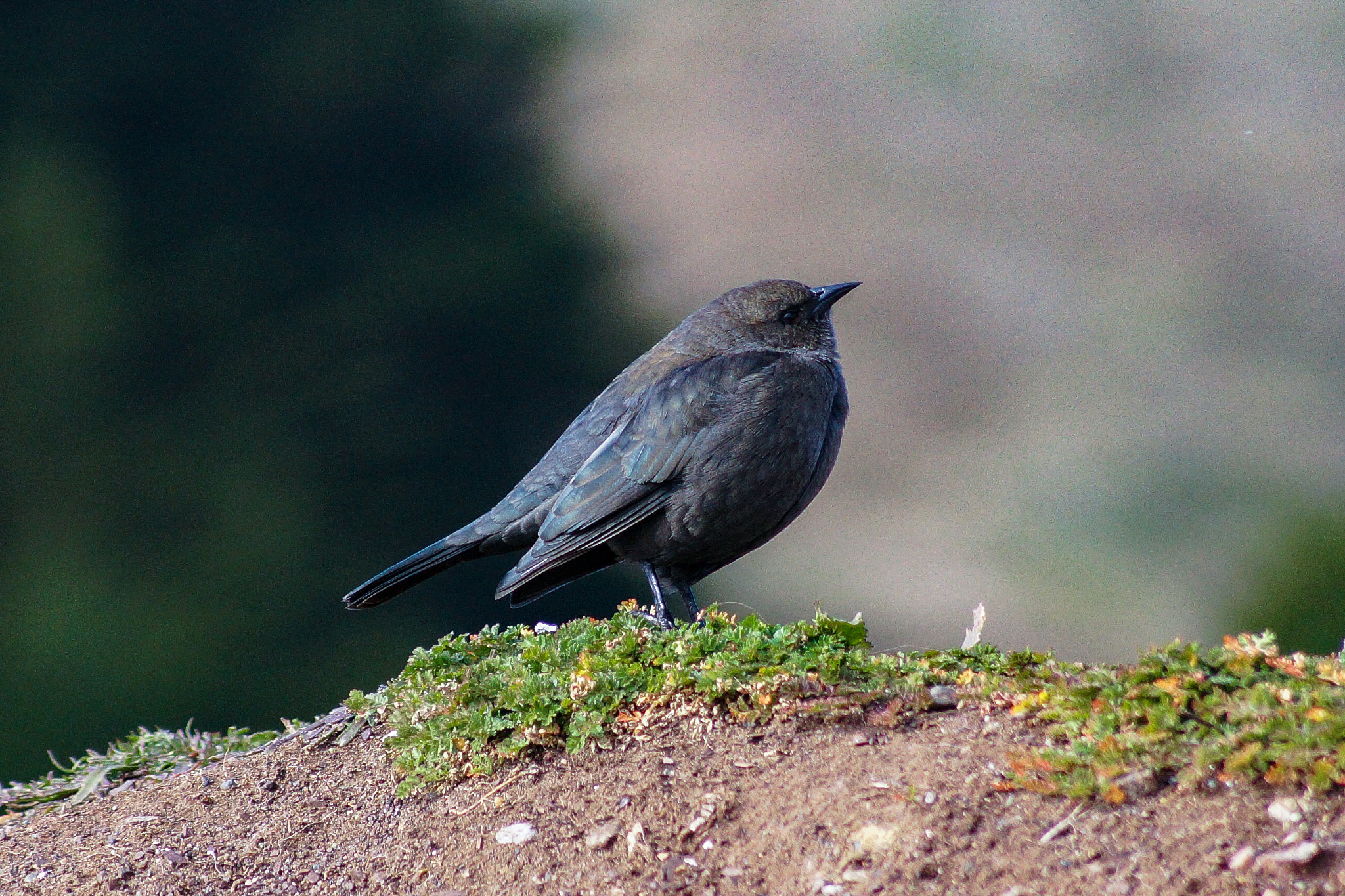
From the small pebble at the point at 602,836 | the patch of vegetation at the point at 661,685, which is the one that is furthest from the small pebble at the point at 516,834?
the patch of vegetation at the point at 661,685

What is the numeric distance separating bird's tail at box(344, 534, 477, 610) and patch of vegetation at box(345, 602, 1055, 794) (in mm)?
1202

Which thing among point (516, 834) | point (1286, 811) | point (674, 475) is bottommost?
point (516, 834)

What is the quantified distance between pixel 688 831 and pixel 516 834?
1.52ft

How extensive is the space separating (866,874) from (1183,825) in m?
0.65

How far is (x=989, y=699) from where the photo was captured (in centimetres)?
303

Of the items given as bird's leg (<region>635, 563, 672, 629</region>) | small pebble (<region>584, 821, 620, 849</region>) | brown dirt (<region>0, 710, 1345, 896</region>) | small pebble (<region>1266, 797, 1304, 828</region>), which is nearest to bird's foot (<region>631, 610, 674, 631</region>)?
bird's leg (<region>635, 563, 672, 629</region>)

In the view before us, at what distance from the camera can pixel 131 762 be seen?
4.07 meters

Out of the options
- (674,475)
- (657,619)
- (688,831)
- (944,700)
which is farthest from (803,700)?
(674,475)

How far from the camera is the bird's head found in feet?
16.7

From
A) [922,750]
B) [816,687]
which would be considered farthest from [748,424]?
[922,750]

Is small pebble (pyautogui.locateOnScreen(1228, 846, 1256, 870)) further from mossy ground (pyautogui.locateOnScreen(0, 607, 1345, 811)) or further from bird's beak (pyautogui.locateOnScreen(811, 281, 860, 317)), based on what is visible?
bird's beak (pyautogui.locateOnScreen(811, 281, 860, 317))

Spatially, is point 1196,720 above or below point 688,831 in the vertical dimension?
above

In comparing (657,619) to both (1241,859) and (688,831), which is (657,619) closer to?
(688,831)

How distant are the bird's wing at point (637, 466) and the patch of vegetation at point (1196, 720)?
1826 millimetres
